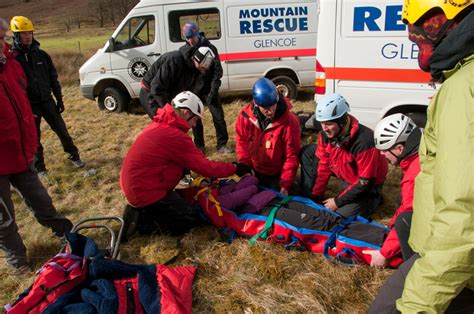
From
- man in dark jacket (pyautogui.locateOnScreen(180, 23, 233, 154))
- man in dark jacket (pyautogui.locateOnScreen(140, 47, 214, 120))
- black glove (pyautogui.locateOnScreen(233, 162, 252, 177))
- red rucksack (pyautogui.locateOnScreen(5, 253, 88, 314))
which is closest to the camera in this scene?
red rucksack (pyautogui.locateOnScreen(5, 253, 88, 314))

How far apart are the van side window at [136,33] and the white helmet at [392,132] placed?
6106mm

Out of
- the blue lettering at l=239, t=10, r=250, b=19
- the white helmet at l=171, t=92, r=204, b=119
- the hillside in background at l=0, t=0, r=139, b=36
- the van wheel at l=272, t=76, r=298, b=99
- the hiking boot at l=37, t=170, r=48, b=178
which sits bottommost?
the hiking boot at l=37, t=170, r=48, b=178

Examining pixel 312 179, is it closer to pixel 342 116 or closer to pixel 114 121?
pixel 342 116

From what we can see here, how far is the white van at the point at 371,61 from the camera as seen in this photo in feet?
14.9

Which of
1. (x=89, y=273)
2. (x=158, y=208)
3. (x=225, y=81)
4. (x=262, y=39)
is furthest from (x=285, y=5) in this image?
(x=89, y=273)

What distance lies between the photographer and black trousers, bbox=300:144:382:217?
12.0 ft

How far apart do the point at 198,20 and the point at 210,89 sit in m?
2.74

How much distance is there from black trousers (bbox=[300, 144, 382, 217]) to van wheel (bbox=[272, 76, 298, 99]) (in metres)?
3.93

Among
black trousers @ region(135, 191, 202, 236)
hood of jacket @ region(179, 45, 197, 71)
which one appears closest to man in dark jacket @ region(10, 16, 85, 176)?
hood of jacket @ region(179, 45, 197, 71)

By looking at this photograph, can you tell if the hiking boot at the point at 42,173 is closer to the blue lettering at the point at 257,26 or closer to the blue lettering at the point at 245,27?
the blue lettering at the point at 245,27

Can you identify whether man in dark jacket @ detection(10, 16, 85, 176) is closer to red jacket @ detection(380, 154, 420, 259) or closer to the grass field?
the grass field

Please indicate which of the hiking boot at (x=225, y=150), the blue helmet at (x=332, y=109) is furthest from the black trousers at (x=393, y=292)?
the hiking boot at (x=225, y=150)

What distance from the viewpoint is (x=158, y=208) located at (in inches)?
140

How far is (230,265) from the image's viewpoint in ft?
10.8
